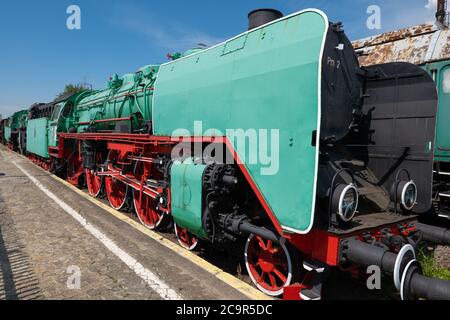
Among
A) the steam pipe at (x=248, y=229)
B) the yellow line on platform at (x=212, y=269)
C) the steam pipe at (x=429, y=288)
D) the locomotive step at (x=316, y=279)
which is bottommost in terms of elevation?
the yellow line on platform at (x=212, y=269)

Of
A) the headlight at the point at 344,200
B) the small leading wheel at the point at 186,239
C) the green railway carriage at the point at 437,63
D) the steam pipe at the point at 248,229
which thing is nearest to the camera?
the headlight at the point at 344,200

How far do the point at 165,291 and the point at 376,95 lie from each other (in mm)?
3759

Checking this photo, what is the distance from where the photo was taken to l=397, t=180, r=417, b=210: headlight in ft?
12.5

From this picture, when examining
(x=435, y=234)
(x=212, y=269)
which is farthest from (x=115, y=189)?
(x=435, y=234)

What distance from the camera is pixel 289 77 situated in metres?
3.21

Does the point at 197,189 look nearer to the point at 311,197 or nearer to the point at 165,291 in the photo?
the point at 165,291

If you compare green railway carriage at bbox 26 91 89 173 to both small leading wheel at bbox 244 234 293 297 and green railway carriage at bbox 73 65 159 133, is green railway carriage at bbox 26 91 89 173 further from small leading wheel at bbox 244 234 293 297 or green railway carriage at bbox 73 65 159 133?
small leading wheel at bbox 244 234 293 297

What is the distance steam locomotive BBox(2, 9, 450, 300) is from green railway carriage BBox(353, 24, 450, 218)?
5.07ft

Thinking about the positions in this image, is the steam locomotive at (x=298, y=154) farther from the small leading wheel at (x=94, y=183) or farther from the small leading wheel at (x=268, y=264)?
the small leading wheel at (x=94, y=183)

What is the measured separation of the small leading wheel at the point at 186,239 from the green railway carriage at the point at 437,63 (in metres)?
3.91

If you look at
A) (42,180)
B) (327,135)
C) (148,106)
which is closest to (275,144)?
(327,135)

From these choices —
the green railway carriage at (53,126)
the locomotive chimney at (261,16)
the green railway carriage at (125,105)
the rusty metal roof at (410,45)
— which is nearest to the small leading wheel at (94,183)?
the green railway carriage at (125,105)

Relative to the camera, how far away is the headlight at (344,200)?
2994mm

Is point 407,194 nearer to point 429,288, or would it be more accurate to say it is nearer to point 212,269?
point 429,288
